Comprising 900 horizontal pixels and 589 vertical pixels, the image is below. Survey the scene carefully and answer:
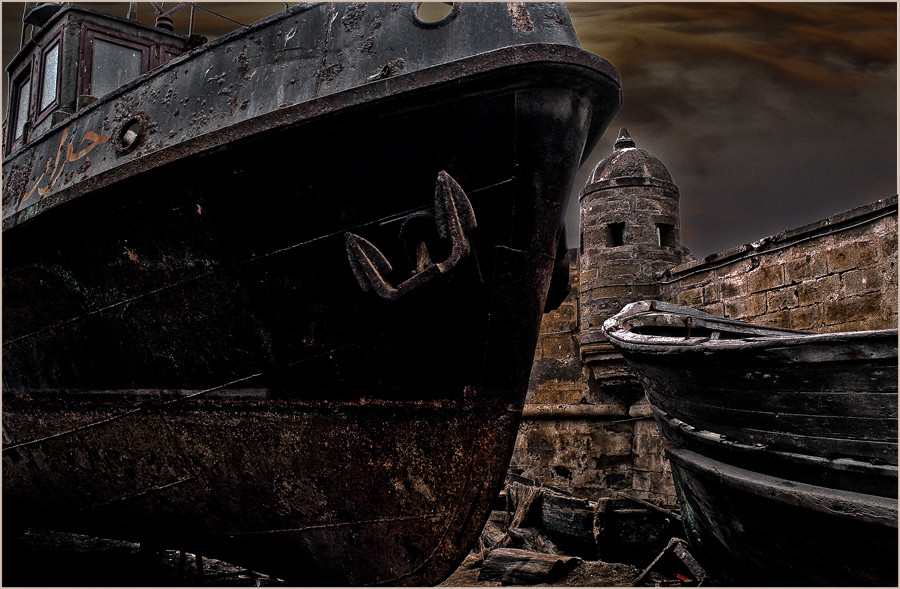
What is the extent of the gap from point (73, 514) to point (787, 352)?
398 cm

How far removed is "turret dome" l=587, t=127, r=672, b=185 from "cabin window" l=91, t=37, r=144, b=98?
6.00 metres

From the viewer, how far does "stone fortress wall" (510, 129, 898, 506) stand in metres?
6.37

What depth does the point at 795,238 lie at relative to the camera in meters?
6.54

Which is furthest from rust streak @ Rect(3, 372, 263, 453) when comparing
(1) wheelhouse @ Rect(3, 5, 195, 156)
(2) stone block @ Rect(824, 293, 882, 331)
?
(2) stone block @ Rect(824, 293, 882, 331)

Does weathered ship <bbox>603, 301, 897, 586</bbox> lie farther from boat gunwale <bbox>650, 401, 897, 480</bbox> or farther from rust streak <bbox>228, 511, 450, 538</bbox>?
rust streak <bbox>228, 511, 450, 538</bbox>

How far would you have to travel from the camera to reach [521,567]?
21.0 ft

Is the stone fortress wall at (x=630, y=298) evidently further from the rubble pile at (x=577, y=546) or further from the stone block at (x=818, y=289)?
the rubble pile at (x=577, y=546)

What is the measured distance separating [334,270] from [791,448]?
2497 millimetres

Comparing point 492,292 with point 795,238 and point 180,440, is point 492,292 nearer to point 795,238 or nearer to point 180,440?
point 180,440

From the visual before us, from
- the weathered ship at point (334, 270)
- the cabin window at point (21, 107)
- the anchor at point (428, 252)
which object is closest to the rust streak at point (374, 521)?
the weathered ship at point (334, 270)

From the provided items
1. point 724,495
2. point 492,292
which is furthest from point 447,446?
point 724,495

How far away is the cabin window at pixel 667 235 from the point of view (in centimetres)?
908

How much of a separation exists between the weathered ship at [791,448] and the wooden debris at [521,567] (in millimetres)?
2119

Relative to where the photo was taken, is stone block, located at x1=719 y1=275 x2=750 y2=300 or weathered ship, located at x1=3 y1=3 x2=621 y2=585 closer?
weathered ship, located at x1=3 y1=3 x2=621 y2=585
